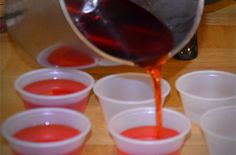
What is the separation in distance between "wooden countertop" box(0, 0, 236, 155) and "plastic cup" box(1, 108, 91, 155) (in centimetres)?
4

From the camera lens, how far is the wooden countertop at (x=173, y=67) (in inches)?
29.4

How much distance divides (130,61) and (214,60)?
1.13ft

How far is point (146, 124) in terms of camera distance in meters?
0.75

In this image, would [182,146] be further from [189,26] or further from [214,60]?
[214,60]

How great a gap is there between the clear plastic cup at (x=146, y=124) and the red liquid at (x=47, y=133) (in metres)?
0.07

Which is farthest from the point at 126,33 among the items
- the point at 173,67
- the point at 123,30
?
the point at 173,67

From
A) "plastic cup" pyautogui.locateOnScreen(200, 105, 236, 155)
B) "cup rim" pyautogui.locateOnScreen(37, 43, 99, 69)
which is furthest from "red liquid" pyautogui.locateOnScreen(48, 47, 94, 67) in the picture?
"plastic cup" pyautogui.locateOnScreen(200, 105, 236, 155)

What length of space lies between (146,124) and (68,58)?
19cm

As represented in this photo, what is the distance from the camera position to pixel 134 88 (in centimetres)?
86

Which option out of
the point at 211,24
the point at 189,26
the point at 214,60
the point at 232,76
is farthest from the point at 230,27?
the point at 189,26

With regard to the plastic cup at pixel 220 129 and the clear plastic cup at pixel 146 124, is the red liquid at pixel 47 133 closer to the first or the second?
the clear plastic cup at pixel 146 124

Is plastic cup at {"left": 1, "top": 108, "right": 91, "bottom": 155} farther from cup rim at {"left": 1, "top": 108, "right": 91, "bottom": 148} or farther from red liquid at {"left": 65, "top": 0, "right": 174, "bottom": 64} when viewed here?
red liquid at {"left": 65, "top": 0, "right": 174, "bottom": 64}

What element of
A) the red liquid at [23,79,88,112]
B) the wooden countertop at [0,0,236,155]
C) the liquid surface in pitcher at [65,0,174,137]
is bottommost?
the wooden countertop at [0,0,236,155]

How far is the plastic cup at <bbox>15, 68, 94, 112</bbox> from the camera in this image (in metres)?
0.77
